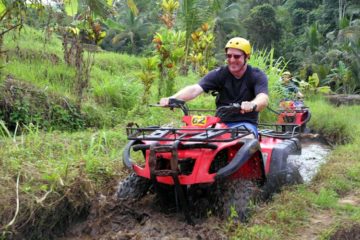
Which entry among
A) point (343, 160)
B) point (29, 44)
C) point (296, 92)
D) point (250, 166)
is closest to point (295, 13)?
point (296, 92)

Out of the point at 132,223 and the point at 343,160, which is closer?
the point at 132,223

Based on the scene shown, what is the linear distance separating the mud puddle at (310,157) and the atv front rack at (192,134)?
4.20ft

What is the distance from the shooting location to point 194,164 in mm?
3957

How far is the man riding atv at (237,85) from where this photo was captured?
483 cm

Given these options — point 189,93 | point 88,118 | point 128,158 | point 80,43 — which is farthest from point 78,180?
point 80,43

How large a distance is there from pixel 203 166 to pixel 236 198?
1.41ft

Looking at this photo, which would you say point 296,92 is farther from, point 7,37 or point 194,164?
point 194,164

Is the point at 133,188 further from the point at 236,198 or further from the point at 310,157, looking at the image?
the point at 310,157

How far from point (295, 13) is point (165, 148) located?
34765 millimetres

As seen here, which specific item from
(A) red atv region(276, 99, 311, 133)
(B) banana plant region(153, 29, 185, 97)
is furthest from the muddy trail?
(A) red atv region(276, 99, 311, 133)

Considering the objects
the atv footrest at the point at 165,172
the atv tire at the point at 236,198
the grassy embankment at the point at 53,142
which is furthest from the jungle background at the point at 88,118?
the atv footrest at the point at 165,172

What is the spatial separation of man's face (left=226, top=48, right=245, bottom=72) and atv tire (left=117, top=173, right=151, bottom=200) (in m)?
1.47

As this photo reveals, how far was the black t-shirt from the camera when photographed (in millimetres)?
4871

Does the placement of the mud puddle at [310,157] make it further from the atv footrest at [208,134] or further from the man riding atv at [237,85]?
the atv footrest at [208,134]
